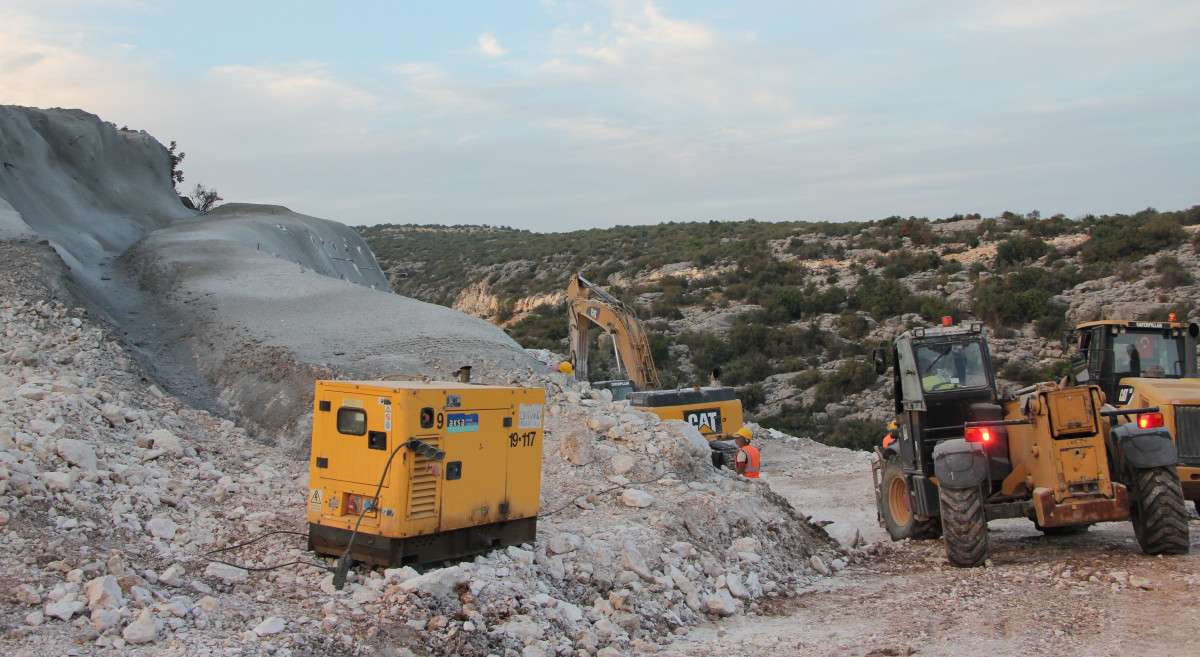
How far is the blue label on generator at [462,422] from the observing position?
25.6 ft

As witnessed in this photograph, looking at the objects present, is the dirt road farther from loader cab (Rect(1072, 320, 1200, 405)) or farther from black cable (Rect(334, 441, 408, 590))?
loader cab (Rect(1072, 320, 1200, 405))

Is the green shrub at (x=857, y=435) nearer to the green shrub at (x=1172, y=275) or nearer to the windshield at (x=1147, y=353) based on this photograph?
the green shrub at (x=1172, y=275)

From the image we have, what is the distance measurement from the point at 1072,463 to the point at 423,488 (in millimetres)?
5897

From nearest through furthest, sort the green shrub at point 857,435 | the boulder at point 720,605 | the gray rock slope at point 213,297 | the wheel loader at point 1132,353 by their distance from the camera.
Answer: the boulder at point 720,605
the wheel loader at point 1132,353
the gray rock slope at point 213,297
the green shrub at point 857,435

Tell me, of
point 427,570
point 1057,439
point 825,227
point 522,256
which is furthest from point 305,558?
point 522,256

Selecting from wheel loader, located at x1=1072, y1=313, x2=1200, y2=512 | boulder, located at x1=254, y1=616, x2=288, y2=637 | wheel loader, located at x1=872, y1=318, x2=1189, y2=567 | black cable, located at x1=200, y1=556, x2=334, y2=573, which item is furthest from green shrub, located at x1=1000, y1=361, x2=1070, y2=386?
boulder, located at x1=254, y1=616, x2=288, y2=637

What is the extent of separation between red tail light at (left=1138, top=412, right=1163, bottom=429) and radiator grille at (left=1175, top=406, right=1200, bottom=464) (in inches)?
66.6

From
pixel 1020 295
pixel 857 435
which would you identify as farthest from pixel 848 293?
pixel 857 435

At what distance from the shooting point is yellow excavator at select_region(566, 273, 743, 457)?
55.9ft

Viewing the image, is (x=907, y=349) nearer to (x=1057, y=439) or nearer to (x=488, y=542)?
(x=1057, y=439)

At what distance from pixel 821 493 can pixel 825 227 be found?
122 feet

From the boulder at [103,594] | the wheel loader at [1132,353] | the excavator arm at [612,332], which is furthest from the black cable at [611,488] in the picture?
the excavator arm at [612,332]

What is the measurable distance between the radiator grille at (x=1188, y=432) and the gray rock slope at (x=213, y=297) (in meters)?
8.46

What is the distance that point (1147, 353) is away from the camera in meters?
14.3
